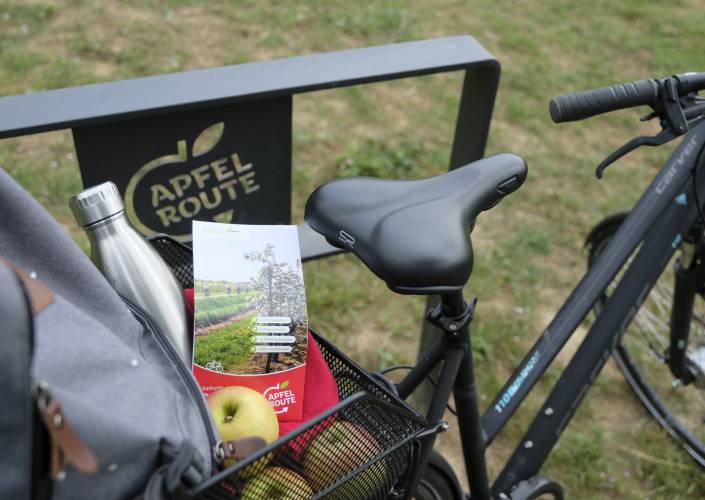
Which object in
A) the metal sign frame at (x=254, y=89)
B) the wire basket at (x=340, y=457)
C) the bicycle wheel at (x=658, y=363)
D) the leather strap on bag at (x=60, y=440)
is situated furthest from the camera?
the bicycle wheel at (x=658, y=363)

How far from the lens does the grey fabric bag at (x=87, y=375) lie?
651 mm

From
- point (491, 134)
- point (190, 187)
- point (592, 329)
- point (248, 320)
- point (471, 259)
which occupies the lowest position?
point (491, 134)

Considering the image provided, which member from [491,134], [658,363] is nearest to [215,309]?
[658,363]

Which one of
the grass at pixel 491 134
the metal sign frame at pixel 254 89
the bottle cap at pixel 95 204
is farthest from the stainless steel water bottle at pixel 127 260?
the grass at pixel 491 134

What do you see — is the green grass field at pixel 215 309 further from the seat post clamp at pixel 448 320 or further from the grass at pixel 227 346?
the seat post clamp at pixel 448 320

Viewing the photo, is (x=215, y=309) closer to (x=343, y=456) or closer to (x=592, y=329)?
(x=343, y=456)

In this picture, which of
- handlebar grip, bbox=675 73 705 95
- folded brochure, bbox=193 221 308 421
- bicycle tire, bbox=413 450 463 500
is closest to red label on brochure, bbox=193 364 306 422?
folded brochure, bbox=193 221 308 421

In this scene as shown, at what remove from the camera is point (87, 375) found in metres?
0.74

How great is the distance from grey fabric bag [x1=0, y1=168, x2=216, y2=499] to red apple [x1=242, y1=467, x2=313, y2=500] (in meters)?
0.06

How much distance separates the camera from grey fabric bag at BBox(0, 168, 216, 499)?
2.14 ft

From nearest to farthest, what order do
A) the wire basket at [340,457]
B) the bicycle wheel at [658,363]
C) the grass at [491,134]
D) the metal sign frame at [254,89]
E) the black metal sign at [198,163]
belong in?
the wire basket at [340,457] → the metal sign frame at [254,89] → the black metal sign at [198,163] → the bicycle wheel at [658,363] → the grass at [491,134]

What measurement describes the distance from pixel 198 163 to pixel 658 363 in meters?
1.66

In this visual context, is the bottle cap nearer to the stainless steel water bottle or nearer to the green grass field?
the stainless steel water bottle

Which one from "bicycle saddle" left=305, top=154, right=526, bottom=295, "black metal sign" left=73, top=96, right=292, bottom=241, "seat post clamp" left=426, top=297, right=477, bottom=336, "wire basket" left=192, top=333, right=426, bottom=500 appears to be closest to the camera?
"wire basket" left=192, top=333, right=426, bottom=500
